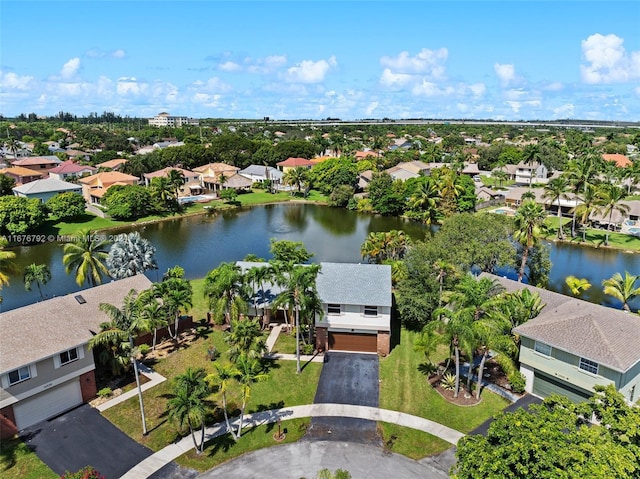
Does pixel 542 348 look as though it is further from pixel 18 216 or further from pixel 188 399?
pixel 18 216

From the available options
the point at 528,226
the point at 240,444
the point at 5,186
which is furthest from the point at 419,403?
the point at 5,186

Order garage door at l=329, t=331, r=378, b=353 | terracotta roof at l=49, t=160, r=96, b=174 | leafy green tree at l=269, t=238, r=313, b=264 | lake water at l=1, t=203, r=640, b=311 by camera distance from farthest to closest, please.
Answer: terracotta roof at l=49, t=160, r=96, b=174, lake water at l=1, t=203, r=640, b=311, leafy green tree at l=269, t=238, r=313, b=264, garage door at l=329, t=331, r=378, b=353

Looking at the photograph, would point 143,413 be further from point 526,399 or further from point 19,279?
point 19,279

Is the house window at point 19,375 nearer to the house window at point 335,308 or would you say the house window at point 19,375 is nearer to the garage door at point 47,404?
the garage door at point 47,404

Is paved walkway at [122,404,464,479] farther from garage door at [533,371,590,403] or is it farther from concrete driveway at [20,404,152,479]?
garage door at [533,371,590,403]

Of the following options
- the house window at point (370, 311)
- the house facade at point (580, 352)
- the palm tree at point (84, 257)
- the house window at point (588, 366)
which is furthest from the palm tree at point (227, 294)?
the house window at point (588, 366)

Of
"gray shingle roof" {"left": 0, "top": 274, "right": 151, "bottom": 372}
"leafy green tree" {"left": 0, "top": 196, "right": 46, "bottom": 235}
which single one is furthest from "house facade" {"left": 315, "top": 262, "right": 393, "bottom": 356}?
"leafy green tree" {"left": 0, "top": 196, "right": 46, "bottom": 235}
